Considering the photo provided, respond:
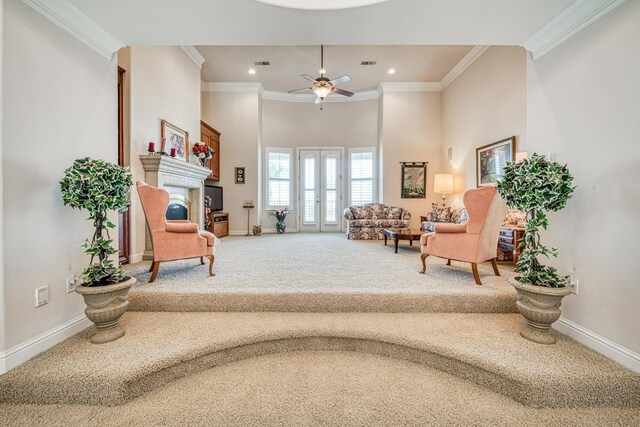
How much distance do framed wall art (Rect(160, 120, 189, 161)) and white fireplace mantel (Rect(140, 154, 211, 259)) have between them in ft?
0.97

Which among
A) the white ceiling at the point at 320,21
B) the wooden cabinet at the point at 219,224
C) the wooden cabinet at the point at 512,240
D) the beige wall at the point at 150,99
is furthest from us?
the wooden cabinet at the point at 219,224

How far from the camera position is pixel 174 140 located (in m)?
4.60

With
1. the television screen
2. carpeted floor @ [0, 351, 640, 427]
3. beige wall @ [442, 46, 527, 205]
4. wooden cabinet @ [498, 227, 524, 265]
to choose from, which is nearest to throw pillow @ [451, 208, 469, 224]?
beige wall @ [442, 46, 527, 205]

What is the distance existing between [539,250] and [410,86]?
6225mm

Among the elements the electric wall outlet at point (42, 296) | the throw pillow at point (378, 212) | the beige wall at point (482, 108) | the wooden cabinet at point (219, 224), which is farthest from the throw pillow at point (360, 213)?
the electric wall outlet at point (42, 296)

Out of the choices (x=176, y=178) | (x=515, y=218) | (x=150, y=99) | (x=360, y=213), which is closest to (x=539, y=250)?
(x=515, y=218)

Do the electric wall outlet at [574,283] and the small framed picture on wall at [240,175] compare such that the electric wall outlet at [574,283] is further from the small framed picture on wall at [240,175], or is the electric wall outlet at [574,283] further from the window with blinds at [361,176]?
the small framed picture on wall at [240,175]

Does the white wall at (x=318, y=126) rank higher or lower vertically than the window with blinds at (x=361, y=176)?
higher

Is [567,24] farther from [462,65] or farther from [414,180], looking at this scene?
[414,180]

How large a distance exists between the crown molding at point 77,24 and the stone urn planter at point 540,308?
3.80m

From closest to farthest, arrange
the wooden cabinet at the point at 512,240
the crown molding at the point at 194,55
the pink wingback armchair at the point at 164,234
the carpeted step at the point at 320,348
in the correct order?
1. the carpeted step at the point at 320,348
2. the pink wingback armchair at the point at 164,234
3. the wooden cabinet at the point at 512,240
4. the crown molding at the point at 194,55

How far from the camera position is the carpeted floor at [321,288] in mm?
2465

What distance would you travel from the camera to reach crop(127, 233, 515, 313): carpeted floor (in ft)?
8.09

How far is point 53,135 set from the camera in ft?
6.22
